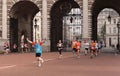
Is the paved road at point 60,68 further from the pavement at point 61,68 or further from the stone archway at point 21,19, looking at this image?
the stone archway at point 21,19

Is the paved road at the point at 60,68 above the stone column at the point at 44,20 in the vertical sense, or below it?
below

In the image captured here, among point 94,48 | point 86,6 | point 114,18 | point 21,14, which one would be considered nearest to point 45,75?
point 94,48

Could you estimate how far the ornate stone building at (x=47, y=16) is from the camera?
60.5 meters

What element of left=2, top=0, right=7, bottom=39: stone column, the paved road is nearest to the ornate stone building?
left=2, top=0, right=7, bottom=39: stone column

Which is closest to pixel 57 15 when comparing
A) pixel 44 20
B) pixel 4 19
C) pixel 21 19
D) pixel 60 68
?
pixel 44 20

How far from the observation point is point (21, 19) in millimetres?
69125

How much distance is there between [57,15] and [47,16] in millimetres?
4184

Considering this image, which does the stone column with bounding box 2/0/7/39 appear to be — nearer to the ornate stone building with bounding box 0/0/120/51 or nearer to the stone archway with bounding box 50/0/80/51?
the ornate stone building with bounding box 0/0/120/51

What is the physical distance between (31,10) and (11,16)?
7252mm

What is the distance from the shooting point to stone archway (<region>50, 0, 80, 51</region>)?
63375 mm

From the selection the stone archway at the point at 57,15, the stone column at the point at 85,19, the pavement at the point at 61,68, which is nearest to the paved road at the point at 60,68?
the pavement at the point at 61,68

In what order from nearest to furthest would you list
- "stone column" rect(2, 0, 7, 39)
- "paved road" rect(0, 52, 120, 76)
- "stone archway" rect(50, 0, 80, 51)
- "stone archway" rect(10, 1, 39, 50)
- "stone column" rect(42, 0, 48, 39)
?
"paved road" rect(0, 52, 120, 76) → "stone column" rect(42, 0, 48, 39) → "stone column" rect(2, 0, 7, 39) → "stone archway" rect(50, 0, 80, 51) → "stone archway" rect(10, 1, 39, 50)

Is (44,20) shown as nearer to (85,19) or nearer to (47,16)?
(47,16)

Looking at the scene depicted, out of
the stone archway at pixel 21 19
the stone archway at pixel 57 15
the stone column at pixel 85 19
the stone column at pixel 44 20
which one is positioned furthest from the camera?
the stone archway at pixel 21 19
